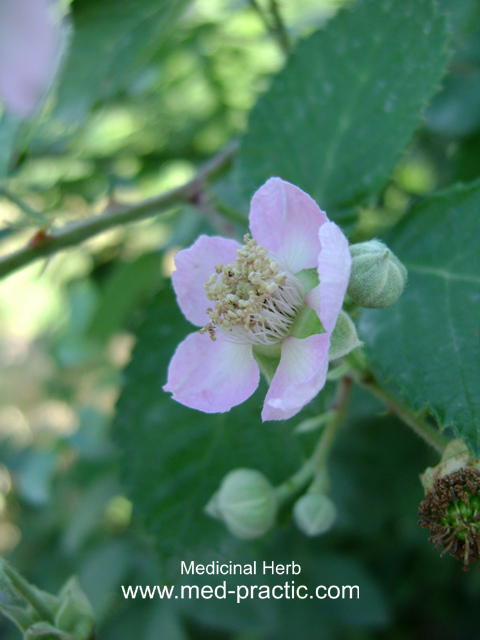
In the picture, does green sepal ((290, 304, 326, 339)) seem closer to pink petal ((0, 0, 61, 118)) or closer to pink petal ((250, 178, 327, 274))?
pink petal ((250, 178, 327, 274))

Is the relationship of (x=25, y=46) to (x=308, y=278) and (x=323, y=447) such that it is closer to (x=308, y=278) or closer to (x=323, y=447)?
(x=308, y=278)

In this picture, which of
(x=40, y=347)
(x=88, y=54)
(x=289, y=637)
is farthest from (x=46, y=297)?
(x=289, y=637)

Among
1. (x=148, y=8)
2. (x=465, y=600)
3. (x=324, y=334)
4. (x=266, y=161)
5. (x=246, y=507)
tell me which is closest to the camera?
(x=324, y=334)

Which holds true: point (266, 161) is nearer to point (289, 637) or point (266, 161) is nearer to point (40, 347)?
point (289, 637)

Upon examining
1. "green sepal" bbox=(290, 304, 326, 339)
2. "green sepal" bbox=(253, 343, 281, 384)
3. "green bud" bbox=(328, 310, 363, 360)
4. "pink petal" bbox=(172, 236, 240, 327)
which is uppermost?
"pink petal" bbox=(172, 236, 240, 327)

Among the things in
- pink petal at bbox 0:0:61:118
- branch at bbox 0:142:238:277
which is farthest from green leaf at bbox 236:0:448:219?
pink petal at bbox 0:0:61:118

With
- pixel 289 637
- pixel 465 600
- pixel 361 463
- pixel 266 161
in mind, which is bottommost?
pixel 465 600

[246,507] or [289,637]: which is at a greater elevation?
[246,507]
